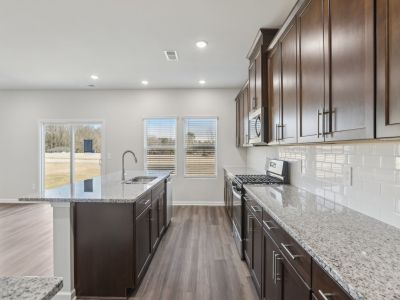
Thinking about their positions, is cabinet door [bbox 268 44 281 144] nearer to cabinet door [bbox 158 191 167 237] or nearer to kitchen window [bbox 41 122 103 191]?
cabinet door [bbox 158 191 167 237]

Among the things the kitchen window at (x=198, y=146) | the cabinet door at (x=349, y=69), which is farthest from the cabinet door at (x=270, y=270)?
the kitchen window at (x=198, y=146)

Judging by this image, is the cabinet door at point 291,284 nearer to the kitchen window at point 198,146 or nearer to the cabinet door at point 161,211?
the cabinet door at point 161,211

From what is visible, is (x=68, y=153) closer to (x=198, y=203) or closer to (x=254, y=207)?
(x=198, y=203)

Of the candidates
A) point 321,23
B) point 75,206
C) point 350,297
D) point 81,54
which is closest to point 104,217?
point 75,206

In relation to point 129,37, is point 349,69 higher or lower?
lower

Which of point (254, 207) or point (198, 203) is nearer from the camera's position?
point (254, 207)

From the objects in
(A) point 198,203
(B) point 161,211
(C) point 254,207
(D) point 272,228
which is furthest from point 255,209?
(A) point 198,203

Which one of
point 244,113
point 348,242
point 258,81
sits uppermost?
point 258,81

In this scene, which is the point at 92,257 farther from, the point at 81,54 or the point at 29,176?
the point at 29,176

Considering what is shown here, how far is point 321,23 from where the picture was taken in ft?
5.33

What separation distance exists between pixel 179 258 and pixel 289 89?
2.34m

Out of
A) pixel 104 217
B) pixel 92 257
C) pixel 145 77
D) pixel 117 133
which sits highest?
pixel 145 77

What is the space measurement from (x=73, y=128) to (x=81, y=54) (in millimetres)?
2864

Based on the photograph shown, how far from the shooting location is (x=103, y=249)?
2.31 metres
